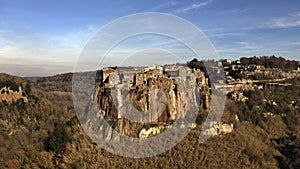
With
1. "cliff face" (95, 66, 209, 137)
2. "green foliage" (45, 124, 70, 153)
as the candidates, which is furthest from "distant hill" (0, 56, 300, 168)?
"cliff face" (95, 66, 209, 137)

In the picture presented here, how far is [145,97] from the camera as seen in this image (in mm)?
28141

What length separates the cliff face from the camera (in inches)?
1078

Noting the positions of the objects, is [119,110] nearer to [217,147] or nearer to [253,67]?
[217,147]

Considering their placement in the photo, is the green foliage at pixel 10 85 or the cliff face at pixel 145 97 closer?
the cliff face at pixel 145 97

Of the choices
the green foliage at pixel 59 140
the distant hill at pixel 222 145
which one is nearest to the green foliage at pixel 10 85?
the distant hill at pixel 222 145

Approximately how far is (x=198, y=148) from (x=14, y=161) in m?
18.5

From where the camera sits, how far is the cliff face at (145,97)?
27391mm

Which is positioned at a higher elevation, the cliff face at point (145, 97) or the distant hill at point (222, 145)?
the cliff face at point (145, 97)

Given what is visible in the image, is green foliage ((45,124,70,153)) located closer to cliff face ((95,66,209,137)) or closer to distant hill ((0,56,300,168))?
distant hill ((0,56,300,168))

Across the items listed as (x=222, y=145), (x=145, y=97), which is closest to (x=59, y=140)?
(x=145, y=97)

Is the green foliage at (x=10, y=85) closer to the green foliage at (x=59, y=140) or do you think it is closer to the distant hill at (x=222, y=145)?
the distant hill at (x=222, y=145)

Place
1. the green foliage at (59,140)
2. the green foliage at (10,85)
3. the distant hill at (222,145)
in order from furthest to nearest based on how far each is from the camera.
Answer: the green foliage at (10,85) → the green foliage at (59,140) → the distant hill at (222,145)

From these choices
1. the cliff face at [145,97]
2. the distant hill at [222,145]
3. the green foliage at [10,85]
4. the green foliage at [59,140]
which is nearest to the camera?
the distant hill at [222,145]

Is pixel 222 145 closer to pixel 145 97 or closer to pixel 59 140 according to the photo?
pixel 145 97
